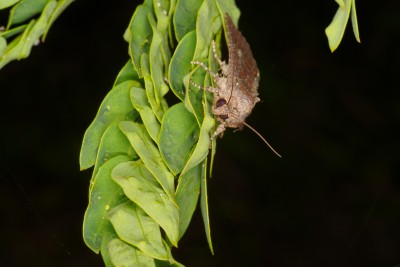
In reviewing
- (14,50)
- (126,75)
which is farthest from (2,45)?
(126,75)

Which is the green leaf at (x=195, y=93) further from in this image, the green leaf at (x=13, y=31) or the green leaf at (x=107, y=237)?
the green leaf at (x=13, y=31)

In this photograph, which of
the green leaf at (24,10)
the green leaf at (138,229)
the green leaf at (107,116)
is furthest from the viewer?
the green leaf at (24,10)

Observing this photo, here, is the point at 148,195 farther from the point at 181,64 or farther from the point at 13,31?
the point at 13,31

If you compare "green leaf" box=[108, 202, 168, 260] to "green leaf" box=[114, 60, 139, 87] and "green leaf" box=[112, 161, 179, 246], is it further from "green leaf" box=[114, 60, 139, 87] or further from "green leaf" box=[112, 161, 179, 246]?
"green leaf" box=[114, 60, 139, 87]

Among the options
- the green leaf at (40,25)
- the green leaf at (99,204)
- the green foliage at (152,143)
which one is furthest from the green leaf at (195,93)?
the green leaf at (40,25)

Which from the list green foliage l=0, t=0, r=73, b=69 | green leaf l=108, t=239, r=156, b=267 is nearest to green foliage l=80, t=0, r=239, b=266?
green leaf l=108, t=239, r=156, b=267
